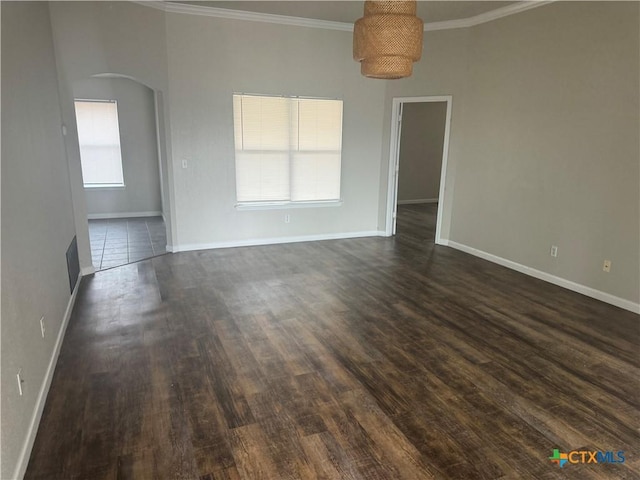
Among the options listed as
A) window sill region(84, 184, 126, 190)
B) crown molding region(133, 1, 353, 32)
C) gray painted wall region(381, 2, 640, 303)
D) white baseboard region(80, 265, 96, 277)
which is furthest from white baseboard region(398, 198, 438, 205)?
white baseboard region(80, 265, 96, 277)

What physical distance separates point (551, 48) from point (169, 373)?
15.9 ft

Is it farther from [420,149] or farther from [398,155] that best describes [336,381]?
[420,149]

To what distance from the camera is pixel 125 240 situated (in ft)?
20.7

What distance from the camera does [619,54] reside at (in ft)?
12.5

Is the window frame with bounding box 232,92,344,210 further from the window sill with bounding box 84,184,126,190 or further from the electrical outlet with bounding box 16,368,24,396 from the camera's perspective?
the electrical outlet with bounding box 16,368,24,396

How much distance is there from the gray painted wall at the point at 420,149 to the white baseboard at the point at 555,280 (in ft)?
12.9

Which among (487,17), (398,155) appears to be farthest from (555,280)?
(487,17)

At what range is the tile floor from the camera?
5387 millimetres

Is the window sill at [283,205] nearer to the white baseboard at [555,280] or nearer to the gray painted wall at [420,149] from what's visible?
the white baseboard at [555,280]

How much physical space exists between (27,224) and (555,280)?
4864mm

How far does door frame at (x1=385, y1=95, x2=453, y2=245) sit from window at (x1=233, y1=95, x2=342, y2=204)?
813mm

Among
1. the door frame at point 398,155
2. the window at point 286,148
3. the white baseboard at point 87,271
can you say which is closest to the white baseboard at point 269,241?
the door frame at point 398,155

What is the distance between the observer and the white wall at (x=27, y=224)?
1.93 m

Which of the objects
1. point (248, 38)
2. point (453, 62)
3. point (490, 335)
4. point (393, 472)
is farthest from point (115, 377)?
point (453, 62)
